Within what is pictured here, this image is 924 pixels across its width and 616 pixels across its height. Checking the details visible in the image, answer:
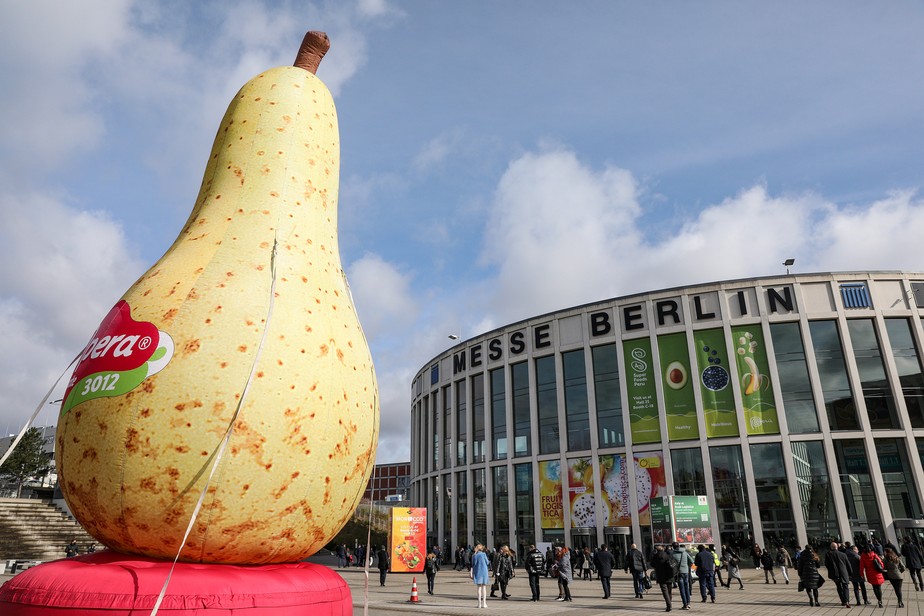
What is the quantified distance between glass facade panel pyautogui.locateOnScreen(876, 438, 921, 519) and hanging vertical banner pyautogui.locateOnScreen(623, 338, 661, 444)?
441 inches

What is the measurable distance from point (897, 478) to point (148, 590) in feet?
123

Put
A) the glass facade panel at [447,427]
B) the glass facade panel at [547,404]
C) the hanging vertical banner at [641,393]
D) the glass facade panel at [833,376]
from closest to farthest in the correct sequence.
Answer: the glass facade panel at [833,376]
the hanging vertical banner at [641,393]
the glass facade panel at [547,404]
the glass facade panel at [447,427]

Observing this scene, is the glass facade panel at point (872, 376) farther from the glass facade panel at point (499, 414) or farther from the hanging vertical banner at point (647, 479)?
the glass facade panel at point (499, 414)

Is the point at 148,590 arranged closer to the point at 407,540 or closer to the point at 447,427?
the point at 407,540

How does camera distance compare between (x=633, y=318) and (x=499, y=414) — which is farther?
(x=499, y=414)

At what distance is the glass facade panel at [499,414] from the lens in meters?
39.3

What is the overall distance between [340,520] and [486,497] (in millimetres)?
37232

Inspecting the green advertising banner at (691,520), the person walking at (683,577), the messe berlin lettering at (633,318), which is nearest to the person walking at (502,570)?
the person walking at (683,577)

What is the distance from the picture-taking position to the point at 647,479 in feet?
107

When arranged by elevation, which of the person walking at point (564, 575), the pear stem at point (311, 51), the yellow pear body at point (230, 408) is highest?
the pear stem at point (311, 51)

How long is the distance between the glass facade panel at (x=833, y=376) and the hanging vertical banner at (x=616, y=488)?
11.2 metres

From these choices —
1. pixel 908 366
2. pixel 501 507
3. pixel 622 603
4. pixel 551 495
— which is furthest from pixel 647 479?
pixel 622 603

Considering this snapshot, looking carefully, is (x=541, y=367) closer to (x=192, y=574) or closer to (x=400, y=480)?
(x=192, y=574)

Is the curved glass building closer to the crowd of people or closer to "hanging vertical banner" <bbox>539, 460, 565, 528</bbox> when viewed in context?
"hanging vertical banner" <bbox>539, 460, 565, 528</bbox>
